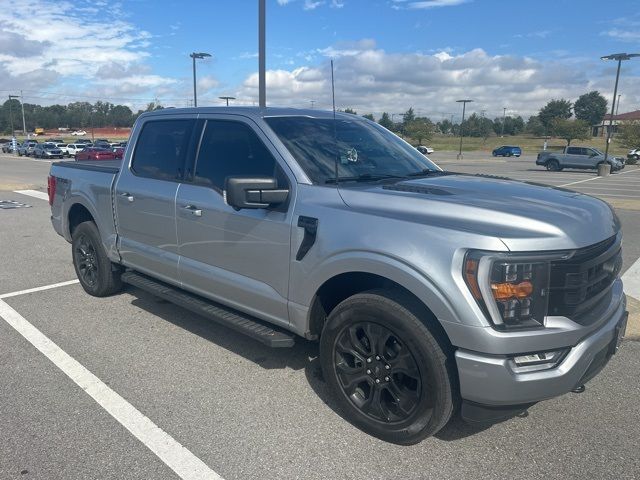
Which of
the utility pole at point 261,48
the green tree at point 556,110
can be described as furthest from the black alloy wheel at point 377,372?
the green tree at point 556,110

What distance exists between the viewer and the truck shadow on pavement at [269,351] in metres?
3.19

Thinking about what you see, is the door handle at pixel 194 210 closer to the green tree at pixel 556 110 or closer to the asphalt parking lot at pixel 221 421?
the asphalt parking lot at pixel 221 421

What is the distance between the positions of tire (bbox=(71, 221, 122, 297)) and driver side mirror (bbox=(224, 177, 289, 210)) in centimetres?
274

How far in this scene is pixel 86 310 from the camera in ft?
17.2

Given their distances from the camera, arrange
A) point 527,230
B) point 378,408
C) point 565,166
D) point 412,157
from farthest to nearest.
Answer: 1. point 565,166
2. point 412,157
3. point 378,408
4. point 527,230

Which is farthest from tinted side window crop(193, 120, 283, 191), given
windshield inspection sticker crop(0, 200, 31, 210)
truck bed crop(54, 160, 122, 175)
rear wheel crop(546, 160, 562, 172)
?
rear wheel crop(546, 160, 562, 172)

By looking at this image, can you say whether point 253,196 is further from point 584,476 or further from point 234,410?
point 584,476

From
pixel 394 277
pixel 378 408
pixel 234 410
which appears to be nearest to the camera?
pixel 394 277

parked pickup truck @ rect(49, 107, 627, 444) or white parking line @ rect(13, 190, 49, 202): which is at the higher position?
parked pickup truck @ rect(49, 107, 627, 444)

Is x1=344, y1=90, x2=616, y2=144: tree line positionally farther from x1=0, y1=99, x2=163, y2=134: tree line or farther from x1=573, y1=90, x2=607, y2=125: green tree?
x1=0, y1=99, x2=163, y2=134: tree line

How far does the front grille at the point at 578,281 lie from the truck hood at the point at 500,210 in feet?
0.23

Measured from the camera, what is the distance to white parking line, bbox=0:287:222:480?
2.76 metres

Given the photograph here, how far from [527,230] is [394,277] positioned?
0.70 m

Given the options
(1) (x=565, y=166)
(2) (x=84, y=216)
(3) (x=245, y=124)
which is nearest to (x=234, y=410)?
(3) (x=245, y=124)
